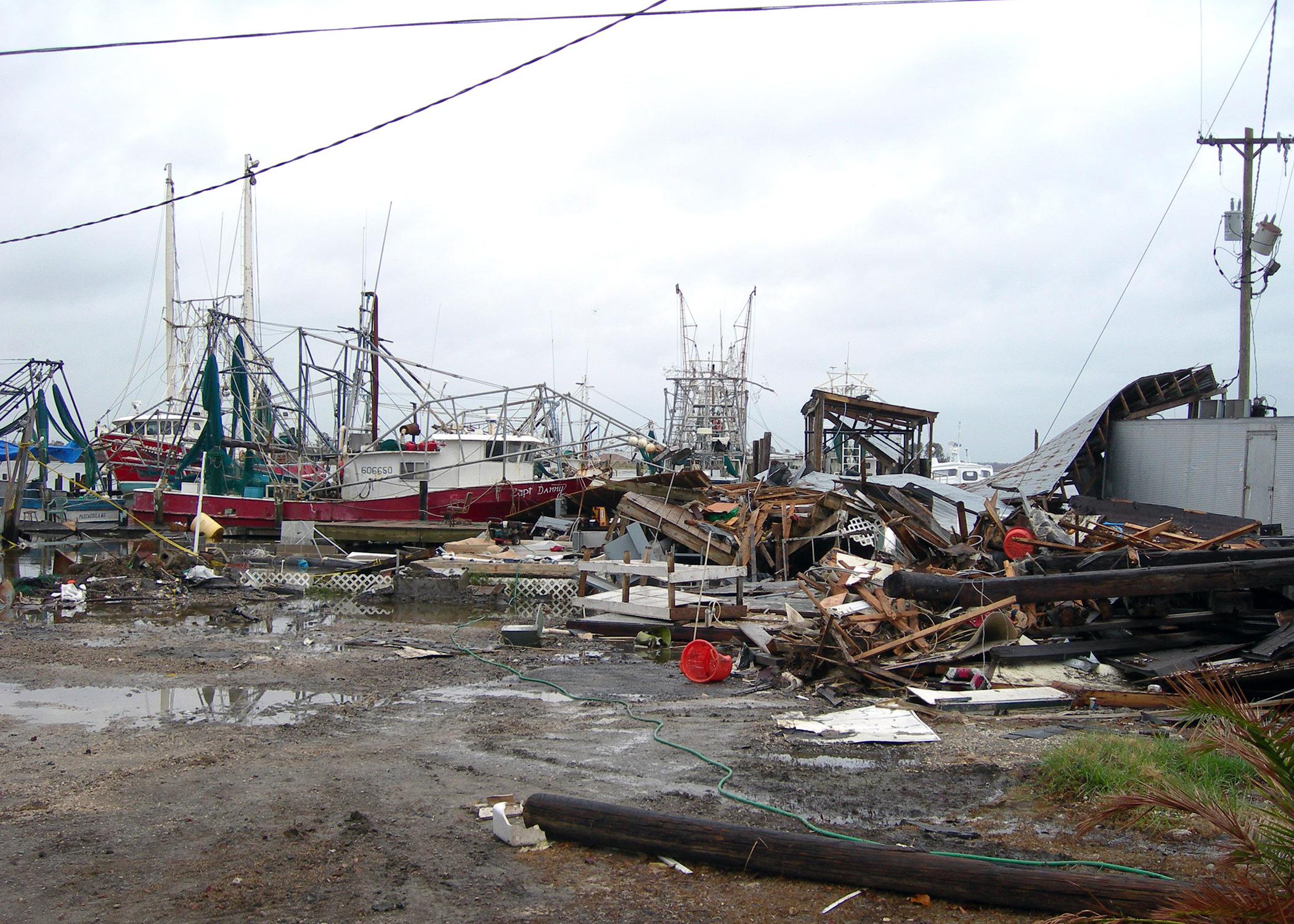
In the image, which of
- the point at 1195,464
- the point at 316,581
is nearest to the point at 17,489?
the point at 316,581

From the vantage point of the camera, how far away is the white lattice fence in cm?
1712

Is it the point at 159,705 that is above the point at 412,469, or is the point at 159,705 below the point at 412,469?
below

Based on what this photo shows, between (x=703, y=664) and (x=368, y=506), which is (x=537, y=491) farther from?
(x=703, y=664)

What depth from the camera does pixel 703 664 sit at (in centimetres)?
927

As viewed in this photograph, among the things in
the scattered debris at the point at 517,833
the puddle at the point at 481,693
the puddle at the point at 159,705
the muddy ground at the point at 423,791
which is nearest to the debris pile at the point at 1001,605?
the muddy ground at the point at 423,791

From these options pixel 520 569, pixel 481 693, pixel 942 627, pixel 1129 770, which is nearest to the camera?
pixel 1129 770

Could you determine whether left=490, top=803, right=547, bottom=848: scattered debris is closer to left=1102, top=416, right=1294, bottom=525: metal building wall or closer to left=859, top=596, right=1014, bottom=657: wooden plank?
left=859, top=596, right=1014, bottom=657: wooden plank

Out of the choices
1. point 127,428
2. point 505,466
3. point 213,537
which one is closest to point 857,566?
point 505,466

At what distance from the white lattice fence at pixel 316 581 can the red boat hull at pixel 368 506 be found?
8.01m

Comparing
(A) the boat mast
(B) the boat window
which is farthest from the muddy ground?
(A) the boat mast

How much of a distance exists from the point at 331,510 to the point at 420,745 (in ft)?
75.5

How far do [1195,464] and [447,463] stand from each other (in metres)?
20.4

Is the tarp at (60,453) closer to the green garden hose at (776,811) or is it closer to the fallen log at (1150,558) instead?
the green garden hose at (776,811)

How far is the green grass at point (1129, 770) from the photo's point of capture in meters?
4.97
